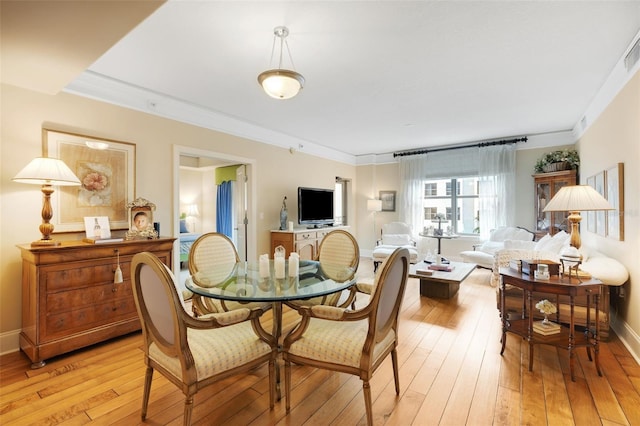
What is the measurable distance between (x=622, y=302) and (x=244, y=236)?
4654 millimetres

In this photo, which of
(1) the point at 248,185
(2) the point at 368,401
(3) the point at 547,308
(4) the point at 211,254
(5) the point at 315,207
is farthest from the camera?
(5) the point at 315,207

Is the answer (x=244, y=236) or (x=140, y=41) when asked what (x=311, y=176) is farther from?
(x=140, y=41)

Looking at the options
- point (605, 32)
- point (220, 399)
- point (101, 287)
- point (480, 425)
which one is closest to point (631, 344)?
point (480, 425)

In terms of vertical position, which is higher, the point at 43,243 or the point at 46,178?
the point at 46,178

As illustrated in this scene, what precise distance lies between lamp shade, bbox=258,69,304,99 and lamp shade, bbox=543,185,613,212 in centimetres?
237

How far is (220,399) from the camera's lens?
1958mm

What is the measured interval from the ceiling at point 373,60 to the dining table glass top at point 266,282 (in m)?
1.69

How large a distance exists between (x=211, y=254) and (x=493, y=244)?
194 inches

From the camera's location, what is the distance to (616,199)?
2887mm

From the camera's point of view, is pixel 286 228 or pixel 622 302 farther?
pixel 286 228

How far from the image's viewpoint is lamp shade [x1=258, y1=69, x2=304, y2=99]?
Result: 2.06 m

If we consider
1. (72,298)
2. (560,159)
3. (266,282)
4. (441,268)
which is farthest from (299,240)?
(560,159)

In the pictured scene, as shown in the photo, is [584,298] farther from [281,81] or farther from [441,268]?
[281,81]

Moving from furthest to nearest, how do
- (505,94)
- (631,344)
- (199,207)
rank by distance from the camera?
1. (199,207)
2. (505,94)
3. (631,344)
